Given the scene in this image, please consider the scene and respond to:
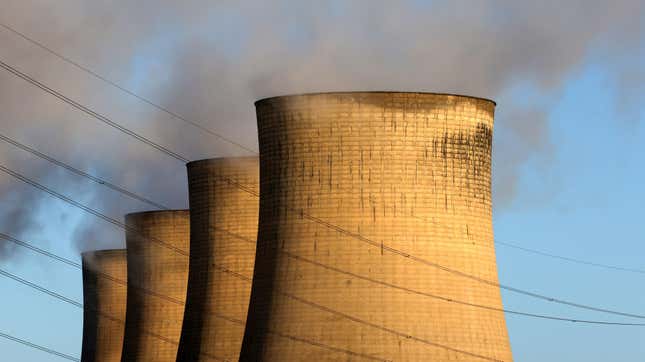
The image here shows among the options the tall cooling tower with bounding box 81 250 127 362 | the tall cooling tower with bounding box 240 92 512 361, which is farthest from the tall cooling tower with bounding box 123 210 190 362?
the tall cooling tower with bounding box 240 92 512 361

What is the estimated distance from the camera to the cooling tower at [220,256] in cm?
3191

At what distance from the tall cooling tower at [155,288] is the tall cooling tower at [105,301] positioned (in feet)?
17.1

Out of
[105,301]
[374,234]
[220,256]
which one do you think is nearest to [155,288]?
[105,301]

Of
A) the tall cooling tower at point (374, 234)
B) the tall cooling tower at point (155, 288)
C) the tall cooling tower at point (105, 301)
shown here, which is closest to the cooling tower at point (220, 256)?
the tall cooling tower at point (155, 288)

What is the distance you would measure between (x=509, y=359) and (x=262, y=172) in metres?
5.13

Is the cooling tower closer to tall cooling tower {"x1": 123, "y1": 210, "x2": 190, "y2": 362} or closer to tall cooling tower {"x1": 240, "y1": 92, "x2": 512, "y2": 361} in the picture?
tall cooling tower {"x1": 123, "y1": 210, "x2": 190, "y2": 362}

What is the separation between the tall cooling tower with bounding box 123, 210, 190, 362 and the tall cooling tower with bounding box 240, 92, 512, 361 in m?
11.5

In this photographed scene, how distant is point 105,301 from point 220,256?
1203 cm

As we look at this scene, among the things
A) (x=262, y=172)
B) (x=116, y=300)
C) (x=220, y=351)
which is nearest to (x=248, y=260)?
(x=220, y=351)

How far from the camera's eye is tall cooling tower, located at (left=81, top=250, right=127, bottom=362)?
4338cm

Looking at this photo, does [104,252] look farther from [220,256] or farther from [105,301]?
[220,256]

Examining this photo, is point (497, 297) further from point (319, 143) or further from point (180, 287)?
point (180, 287)

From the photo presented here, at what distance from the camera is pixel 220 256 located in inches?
1266

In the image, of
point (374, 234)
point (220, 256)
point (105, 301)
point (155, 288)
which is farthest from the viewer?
point (105, 301)
